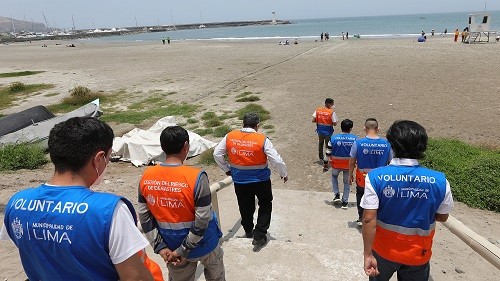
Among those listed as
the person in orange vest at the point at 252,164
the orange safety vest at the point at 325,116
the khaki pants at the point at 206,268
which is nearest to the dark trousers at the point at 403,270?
the khaki pants at the point at 206,268

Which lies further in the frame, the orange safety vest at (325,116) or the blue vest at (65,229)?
the orange safety vest at (325,116)

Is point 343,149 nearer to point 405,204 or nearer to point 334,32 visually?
point 405,204

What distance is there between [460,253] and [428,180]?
3116 mm

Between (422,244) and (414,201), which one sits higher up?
(414,201)

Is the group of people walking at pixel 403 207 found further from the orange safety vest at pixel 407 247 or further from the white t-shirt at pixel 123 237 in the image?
the white t-shirt at pixel 123 237

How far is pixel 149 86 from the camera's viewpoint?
23.4m

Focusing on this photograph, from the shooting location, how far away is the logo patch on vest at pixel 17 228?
1820 mm

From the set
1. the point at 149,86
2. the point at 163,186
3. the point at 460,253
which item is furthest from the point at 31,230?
Result: the point at 149,86

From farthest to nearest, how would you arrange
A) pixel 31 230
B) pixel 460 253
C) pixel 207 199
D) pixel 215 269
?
pixel 460 253 < pixel 215 269 < pixel 207 199 < pixel 31 230

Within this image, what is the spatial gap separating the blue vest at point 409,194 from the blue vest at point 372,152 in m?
2.28

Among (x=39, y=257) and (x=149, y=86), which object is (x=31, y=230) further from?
(x=149, y=86)

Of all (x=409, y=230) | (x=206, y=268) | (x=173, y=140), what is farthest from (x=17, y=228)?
(x=409, y=230)

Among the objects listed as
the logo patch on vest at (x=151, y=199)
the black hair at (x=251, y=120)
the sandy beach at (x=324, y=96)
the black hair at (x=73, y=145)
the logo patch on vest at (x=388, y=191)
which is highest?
the black hair at (x=73, y=145)

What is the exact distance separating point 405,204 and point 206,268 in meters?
1.97
